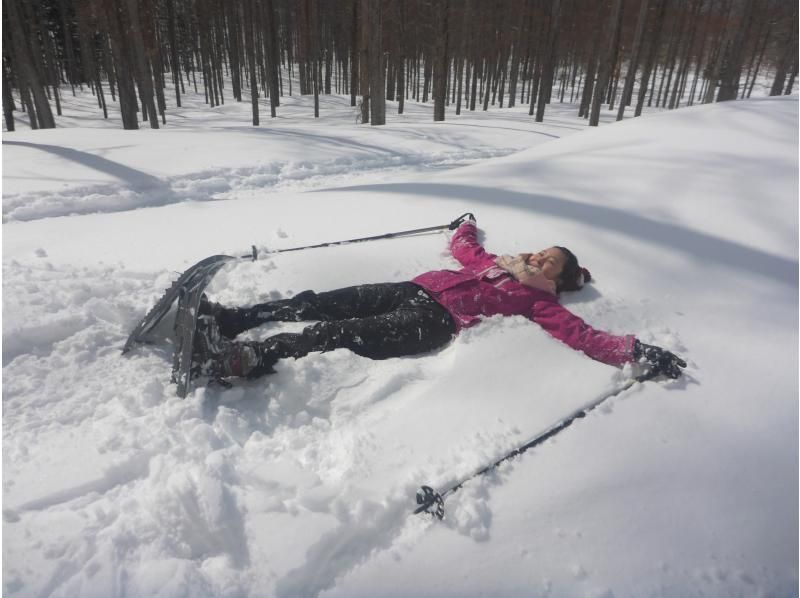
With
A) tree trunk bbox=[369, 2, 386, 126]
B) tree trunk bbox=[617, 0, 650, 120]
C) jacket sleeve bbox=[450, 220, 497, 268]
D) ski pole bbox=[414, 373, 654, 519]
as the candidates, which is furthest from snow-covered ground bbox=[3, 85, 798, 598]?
tree trunk bbox=[617, 0, 650, 120]

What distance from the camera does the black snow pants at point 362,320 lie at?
227 centimetres

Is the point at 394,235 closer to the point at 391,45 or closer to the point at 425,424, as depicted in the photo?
A: the point at 425,424

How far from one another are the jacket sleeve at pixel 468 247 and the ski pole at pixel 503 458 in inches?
46.1

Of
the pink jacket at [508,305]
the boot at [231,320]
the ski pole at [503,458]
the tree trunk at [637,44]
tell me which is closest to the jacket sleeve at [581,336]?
the pink jacket at [508,305]

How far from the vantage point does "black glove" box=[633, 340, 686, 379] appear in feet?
6.43

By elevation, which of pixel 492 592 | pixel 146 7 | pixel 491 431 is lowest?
pixel 492 592

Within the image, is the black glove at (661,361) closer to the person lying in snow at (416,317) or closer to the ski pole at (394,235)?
the person lying in snow at (416,317)

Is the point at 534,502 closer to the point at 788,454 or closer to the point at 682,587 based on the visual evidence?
the point at 682,587

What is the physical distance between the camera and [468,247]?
298cm

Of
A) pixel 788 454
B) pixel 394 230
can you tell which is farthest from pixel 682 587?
pixel 394 230

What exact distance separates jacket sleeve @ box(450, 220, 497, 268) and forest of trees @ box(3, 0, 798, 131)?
8.67m

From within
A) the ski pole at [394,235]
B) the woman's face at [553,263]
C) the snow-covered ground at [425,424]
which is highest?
the woman's face at [553,263]

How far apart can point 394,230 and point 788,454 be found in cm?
257

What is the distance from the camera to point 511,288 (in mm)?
2504
